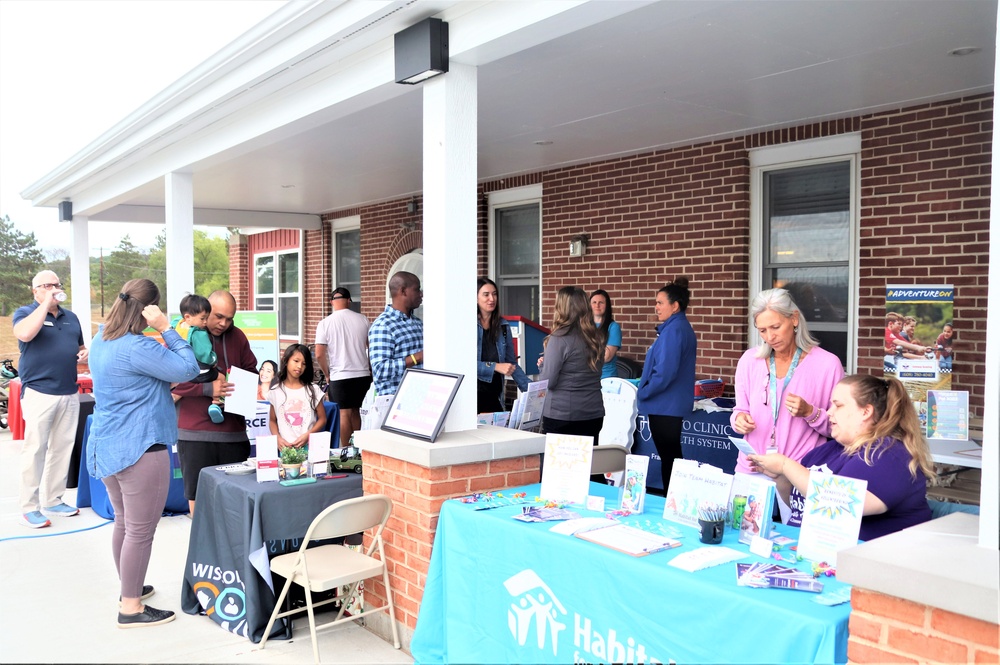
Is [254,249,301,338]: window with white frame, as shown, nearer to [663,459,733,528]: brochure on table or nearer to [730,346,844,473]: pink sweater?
[730,346,844,473]: pink sweater

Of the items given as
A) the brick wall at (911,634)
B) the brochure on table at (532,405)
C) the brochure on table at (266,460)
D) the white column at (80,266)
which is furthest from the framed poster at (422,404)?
the white column at (80,266)

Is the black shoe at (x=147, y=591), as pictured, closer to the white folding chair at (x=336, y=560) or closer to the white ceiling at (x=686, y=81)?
the white folding chair at (x=336, y=560)

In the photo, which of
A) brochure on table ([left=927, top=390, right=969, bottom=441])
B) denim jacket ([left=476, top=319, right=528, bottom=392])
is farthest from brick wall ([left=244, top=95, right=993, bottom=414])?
denim jacket ([left=476, top=319, right=528, bottom=392])

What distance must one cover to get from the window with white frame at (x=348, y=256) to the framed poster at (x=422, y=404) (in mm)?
8126

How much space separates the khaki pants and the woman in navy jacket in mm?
4341

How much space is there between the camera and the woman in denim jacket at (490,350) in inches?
202

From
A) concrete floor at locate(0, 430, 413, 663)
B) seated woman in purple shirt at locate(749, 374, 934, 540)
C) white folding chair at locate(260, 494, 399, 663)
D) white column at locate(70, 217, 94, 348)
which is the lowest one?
concrete floor at locate(0, 430, 413, 663)

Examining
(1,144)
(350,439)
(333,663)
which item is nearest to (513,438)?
(333,663)

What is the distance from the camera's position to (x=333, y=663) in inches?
136

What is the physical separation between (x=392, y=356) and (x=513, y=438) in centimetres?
118

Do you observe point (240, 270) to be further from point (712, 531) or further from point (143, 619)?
point (712, 531)

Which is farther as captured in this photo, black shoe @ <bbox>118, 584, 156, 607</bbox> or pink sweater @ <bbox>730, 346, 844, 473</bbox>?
black shoe @ <bbox>118, 584, 156, 607</bbox>

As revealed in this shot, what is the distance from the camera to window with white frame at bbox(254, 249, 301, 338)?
13453 mm

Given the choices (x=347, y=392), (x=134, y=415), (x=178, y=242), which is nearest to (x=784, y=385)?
(x=134, y=415)
